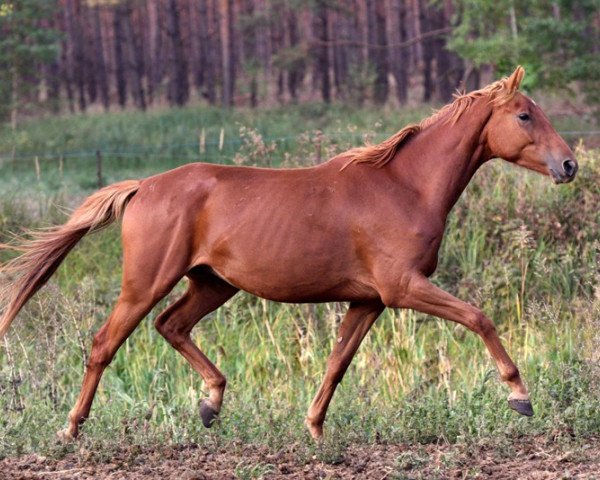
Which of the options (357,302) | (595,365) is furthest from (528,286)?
(357,302)

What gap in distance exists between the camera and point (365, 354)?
27.9 ft

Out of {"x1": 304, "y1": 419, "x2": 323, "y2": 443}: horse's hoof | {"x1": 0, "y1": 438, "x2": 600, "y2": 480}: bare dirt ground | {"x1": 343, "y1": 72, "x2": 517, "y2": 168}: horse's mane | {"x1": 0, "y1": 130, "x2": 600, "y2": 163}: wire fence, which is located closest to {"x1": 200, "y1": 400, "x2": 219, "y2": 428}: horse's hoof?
{"x1": 0, "y1": 438, "x2": 600, "y2": 480}: bare dirt ground

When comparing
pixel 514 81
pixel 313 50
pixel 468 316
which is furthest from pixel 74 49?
pixel 468 316

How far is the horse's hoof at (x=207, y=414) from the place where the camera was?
6309mm

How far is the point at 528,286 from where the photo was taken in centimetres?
1004

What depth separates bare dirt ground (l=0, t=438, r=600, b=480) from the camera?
5344mm

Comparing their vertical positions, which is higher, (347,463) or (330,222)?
(330,222)

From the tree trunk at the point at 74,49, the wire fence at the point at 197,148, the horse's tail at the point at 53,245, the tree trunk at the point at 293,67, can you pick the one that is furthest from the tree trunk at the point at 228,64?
the horse's tail at the point at 53,245

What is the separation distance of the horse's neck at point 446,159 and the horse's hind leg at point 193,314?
1.30 m

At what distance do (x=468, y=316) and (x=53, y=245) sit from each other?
256 cm

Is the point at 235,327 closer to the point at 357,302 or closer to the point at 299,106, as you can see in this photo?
the point at 357,302

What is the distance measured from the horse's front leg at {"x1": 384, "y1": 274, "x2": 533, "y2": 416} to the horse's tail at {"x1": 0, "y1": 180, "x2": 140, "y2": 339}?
175cm

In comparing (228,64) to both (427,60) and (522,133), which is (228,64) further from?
(522,133)

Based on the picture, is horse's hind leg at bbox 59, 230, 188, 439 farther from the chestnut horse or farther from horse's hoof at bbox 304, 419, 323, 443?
horse's hoof at bbox 304, 419, 323, 443
